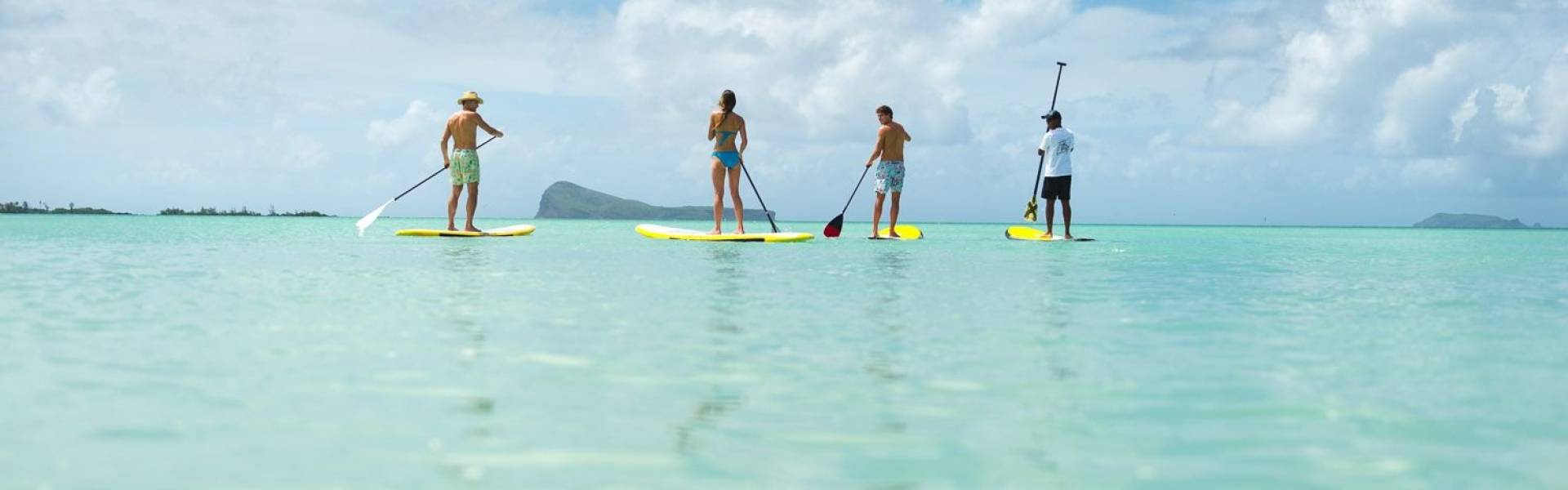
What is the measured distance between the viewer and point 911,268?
9.94 meters

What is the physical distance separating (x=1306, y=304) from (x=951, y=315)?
2.31 m

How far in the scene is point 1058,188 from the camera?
17.3 metres

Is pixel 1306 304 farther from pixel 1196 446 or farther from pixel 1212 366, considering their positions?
pixel 1196 446

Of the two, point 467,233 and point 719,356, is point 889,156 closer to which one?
point 467,233

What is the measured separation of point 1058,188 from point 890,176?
7.85ft

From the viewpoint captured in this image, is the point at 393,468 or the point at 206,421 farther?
the point at 206,421

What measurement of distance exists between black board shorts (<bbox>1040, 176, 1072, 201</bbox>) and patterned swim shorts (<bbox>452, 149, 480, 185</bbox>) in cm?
777

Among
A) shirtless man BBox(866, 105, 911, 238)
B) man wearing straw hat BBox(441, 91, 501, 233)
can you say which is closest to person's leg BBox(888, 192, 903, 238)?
shirtless man BBox(866, 105, 911, 238)

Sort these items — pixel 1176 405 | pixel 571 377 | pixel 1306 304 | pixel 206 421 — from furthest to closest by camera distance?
pixel 1306 304
pixel 571 377
pixel 1176 405
pixel 206 421

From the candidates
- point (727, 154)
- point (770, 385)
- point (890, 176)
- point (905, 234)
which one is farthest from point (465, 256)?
point (905, 234)

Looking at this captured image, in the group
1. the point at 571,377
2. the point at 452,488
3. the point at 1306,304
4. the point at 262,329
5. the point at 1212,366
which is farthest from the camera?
the point at 1306,304

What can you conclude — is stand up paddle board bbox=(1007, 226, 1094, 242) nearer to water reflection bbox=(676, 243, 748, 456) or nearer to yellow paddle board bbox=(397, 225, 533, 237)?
yellow paddle board bbox=(397, 225, 533, 237)

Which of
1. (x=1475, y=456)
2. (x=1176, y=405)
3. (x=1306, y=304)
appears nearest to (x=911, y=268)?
(x=1306, y=304)

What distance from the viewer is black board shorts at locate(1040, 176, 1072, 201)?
17.2 meters
